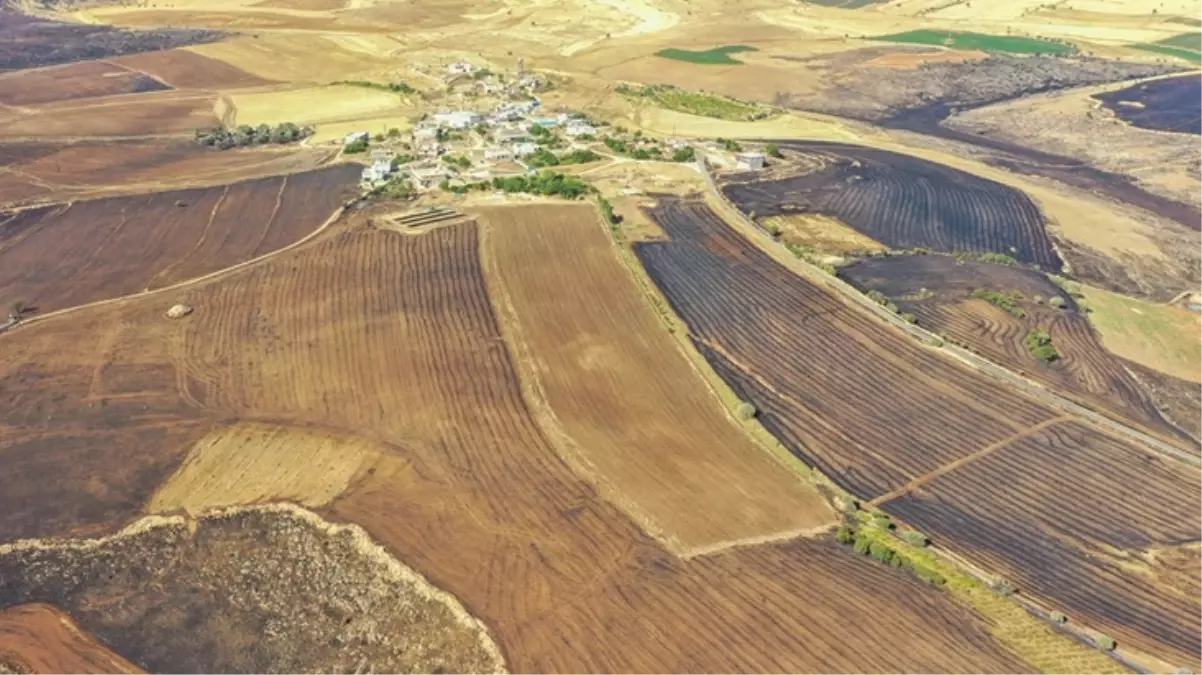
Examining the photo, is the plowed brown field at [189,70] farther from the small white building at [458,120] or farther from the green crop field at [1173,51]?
the green crop field at [1173,51]

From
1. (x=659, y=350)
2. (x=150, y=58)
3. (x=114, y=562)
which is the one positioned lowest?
(x=114, y=562)

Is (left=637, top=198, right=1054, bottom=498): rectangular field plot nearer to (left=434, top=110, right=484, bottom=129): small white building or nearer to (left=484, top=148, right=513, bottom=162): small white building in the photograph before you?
(left=484, top=148, right=513, bottom=162): small white building

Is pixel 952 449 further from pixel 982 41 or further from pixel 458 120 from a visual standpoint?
pixel 982 41

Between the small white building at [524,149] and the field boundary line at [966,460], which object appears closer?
the field boundary line at [966,460]

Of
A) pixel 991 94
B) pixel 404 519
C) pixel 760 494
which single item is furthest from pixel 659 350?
pixel 991 94

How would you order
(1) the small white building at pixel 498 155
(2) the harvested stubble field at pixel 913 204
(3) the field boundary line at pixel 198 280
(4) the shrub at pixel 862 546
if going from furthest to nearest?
(1) the small white building at pixel 498 155
(2) the harvested stubble field at pixel 913 204
(3) the field boundary line at pixel 198 280
(4) the shrub at pixel 862 546

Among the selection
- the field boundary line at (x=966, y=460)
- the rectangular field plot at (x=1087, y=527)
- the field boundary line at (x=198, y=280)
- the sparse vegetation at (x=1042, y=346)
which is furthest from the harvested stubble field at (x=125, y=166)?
the rectangular field plot at (x=1087, y=527)

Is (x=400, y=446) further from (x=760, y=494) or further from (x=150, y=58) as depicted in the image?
(x=150, y=58)
